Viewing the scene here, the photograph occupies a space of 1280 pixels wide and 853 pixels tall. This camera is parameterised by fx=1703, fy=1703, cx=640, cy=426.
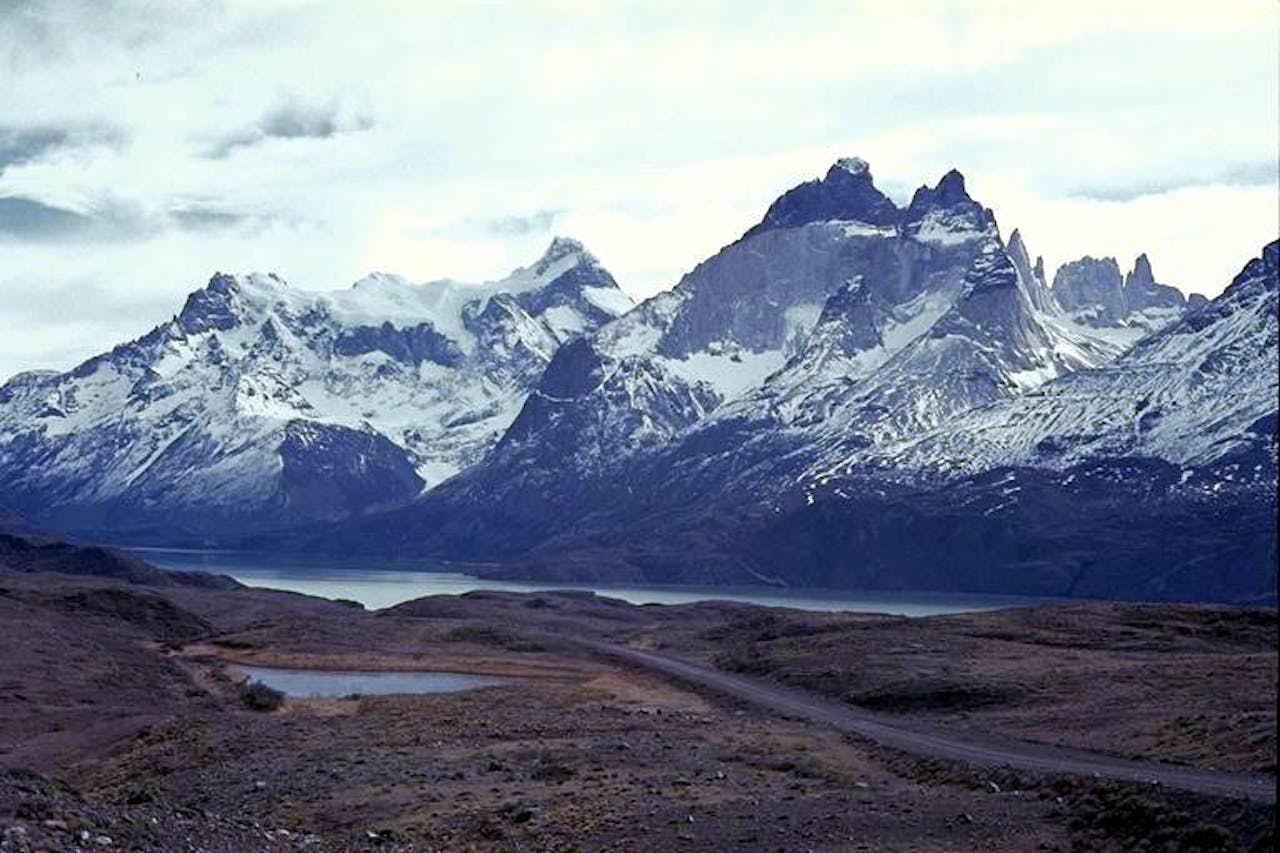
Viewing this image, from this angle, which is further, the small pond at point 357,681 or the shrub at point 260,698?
the small pond at point 357,681

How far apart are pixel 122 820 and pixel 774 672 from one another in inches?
2314

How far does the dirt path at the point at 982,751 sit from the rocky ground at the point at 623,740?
4.48 feet

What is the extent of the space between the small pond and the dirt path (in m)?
12.5

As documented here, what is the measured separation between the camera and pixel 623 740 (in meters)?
56.9

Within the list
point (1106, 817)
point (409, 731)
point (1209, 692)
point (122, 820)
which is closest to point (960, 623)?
point (1209, 692)

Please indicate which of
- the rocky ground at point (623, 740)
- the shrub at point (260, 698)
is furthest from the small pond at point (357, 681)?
the shrub at point (260, 698)

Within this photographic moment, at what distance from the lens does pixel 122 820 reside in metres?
34.4

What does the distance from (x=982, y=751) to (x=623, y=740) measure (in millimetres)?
11781

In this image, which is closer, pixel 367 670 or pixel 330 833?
pixel 330 833

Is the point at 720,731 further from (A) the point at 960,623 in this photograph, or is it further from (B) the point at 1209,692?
(A) the point at 960,623

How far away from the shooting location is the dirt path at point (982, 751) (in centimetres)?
4156

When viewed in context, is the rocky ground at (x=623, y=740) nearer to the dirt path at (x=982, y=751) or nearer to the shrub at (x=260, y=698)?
the shrub at (x=260, y=698)

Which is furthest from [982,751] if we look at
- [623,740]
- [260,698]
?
[260,698]

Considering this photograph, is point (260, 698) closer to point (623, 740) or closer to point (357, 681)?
point (357, 681)
